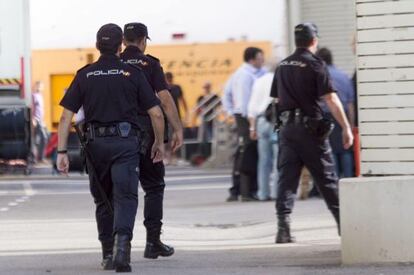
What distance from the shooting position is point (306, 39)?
37.2ft

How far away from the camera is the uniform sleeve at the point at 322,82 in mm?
10992

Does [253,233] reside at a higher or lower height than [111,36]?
lower

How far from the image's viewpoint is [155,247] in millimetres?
Answer: 10414

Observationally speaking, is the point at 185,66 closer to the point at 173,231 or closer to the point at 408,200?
the point at 173,231

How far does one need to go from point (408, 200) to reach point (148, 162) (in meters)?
2.04

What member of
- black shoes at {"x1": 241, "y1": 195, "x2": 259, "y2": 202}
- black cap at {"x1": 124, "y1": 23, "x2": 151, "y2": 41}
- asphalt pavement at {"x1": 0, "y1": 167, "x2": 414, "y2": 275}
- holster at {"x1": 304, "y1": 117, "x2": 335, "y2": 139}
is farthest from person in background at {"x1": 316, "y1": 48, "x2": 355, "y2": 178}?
black cap at {"x1": 124, "y1": 23, "x2": 151, "y2": 41}

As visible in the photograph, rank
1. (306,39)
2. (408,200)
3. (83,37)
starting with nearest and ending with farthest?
(408,200) < (306,39) < (83,37)

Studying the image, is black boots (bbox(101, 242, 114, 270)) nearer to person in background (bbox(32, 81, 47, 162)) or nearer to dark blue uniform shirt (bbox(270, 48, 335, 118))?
dark blue uniform shirt (bbox(270, 48, 335, 118))

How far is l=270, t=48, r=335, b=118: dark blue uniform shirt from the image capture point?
36.4ft

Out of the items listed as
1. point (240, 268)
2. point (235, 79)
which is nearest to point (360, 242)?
point (240, 268)

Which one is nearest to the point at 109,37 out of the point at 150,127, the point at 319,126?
the point at 150,127

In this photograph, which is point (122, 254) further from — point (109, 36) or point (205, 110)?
point (205, 110)

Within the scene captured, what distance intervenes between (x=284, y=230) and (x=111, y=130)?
2633mm

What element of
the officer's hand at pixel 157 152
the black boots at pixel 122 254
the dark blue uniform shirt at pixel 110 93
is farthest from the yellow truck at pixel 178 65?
the black boots at pixel 122 254
